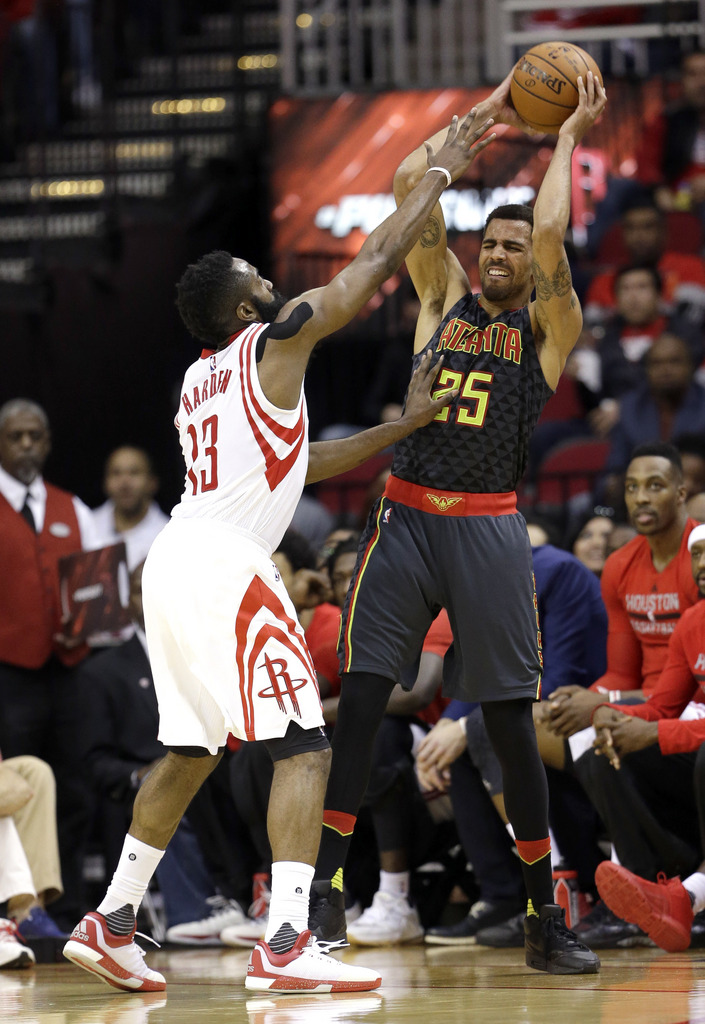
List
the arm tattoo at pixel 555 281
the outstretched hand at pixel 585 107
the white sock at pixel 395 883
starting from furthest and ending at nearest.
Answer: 1. the white sock at pixel 395 883
2. the outstretched hand at pixel 585 107
3. the arm tattoo at pixel 555 281

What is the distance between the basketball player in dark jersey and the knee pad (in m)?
0.30

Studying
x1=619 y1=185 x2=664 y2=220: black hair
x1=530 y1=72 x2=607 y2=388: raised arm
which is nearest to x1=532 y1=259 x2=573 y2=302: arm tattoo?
x1=530 y1=72 x2=607 y2=388: raised arm

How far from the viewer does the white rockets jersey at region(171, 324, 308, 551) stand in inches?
173

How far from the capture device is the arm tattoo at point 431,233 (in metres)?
5.05

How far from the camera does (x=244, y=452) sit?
4410 millimetres

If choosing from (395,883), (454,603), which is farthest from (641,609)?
(454,603)

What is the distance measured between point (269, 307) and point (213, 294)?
206 mm

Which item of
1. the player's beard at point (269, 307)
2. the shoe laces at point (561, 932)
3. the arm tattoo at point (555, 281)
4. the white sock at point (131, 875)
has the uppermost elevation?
the arm tattoo at point (555, 281)

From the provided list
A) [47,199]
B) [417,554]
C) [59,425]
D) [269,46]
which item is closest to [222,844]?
[417,554]

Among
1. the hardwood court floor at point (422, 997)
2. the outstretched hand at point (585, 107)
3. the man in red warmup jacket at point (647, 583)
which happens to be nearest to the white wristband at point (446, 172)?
the outstretched hand at point (585, 107)

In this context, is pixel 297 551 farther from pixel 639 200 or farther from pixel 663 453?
pixel 639 200

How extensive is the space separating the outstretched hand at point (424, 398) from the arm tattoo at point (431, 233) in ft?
1.47

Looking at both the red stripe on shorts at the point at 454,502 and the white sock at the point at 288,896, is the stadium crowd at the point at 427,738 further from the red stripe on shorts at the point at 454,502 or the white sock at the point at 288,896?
the white sock at the point at 288,896

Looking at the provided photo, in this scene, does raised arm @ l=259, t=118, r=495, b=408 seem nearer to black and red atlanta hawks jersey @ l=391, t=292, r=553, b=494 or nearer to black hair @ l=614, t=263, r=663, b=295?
black and red atlanta hawks jersey @ l=391, t=292, r=553, b=494
